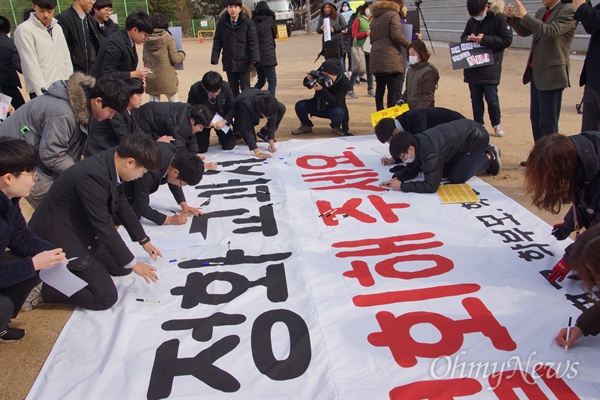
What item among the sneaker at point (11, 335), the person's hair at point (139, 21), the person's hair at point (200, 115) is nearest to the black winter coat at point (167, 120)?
the person's hair at point (200, 115)

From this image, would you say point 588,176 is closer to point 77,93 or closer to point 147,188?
point 147,188

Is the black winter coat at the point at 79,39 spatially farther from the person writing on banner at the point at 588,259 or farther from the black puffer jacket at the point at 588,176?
the person writing on banner at the point at 588,259

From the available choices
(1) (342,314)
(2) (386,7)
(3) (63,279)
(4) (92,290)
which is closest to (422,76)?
(2) (386,7)

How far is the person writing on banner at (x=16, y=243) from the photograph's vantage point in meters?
2.08

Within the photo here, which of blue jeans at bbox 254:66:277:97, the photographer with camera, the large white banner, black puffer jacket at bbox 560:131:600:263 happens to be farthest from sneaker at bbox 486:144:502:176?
blue jeans at bbox 254:66:277:97

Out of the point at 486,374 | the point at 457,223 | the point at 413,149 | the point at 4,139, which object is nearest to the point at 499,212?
the point at 457,223

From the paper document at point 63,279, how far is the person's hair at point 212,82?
2708mm

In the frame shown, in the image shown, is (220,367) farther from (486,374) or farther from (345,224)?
(345,224)

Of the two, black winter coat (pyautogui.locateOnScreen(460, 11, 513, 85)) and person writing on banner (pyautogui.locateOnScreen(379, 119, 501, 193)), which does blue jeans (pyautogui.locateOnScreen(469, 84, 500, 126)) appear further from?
person writing on banner (pyautogui.locateOnScreen(379, 119, 501, 193))

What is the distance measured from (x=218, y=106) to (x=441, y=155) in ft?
7.85

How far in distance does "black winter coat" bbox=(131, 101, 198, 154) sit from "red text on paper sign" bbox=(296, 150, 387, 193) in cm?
109

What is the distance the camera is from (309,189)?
3926 mm

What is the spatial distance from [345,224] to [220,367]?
1493 millimetres

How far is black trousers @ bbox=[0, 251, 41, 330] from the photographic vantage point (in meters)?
2.15
